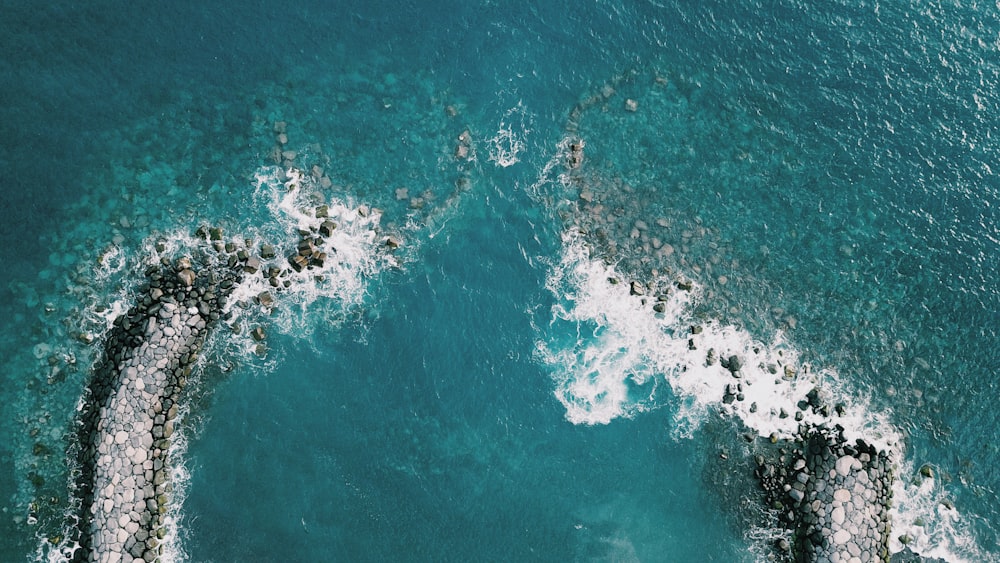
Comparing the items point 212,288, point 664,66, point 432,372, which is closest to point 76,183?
point 212,288

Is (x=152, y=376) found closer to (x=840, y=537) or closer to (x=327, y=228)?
(x=327, y=228)

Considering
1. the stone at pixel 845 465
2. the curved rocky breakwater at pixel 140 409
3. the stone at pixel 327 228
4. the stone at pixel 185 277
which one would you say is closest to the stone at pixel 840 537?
the stone at pixel 845 465

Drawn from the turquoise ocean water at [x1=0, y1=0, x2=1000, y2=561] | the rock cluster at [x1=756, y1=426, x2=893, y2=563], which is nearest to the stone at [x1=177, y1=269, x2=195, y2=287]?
the turquoise ocean water at [x1=0, y1=0, x2=1000, y2=561]

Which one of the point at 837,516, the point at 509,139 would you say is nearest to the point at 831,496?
the point at 837,516

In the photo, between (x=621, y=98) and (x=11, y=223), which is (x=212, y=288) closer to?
(x=11, y=223)

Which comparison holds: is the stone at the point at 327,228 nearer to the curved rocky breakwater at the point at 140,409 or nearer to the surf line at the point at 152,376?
the surf line at the point at 152,376
